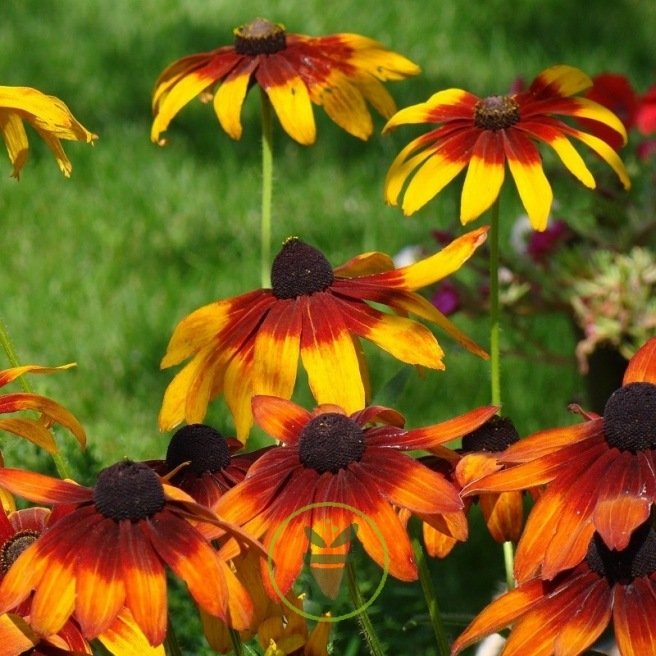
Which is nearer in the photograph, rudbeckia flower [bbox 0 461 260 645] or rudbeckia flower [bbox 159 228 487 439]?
rudbeckia flower [bbox 0 461 260 645]

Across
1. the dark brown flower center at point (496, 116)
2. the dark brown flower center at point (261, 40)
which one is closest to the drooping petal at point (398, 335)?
the dark brown flower center at point (496, 116)

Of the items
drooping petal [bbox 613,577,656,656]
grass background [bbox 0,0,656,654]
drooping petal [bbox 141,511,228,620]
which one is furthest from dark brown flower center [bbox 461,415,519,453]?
grass background [bbox 0,0,656,654]

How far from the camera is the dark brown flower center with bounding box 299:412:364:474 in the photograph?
1.29m

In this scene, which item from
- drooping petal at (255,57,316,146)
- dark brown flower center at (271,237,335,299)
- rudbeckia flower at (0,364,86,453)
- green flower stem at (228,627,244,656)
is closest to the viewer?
green flower stem at (228,627,244,656)

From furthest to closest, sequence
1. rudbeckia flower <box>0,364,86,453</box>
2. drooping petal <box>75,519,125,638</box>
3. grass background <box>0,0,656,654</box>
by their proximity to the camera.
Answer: grass background <box>0,0,656,654</box> → rudbeckia flower <box>0,364,86,453</box> → drooping petal <box>75,519,125,638</box>

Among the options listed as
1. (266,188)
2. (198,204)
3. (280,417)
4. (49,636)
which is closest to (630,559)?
(280,417)

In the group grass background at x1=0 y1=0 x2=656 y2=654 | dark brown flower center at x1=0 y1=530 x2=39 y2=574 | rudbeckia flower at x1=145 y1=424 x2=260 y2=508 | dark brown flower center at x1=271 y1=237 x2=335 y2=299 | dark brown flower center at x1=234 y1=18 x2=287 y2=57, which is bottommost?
→ grass background at x1=0 y1=0 x2=656 y2=654

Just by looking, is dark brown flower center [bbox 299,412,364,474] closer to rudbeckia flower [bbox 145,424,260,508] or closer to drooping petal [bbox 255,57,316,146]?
rudbeckia flower [bbox 145,424,260,508]

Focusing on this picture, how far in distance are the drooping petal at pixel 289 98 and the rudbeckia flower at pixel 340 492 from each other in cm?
65

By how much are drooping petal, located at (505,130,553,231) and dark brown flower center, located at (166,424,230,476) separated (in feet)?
1.45

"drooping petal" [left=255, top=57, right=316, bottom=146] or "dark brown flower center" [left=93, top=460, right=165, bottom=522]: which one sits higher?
"drooping petal" [left=255, top=57, right=316, bottom=146]

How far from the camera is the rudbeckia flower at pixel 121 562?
3.78ft

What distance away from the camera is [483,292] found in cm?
327

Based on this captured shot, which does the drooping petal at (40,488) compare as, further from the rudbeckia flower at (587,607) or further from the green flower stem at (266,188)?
the green flower stem at (266,188)
